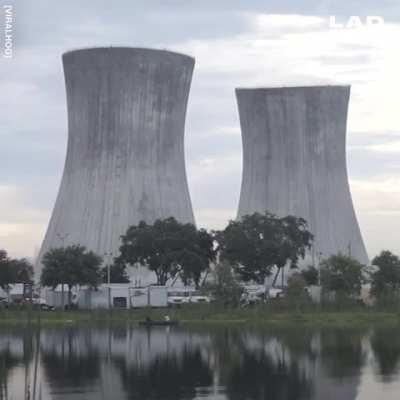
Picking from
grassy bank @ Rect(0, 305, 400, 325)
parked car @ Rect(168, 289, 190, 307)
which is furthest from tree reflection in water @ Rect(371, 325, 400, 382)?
parked car @ Rect(168, 289, 190, 307)

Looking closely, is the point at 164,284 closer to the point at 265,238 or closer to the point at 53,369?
the point at 265,238

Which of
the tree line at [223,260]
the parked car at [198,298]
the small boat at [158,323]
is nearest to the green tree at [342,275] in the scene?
the tree line at [223,260]

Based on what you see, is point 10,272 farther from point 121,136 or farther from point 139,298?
point 121,136

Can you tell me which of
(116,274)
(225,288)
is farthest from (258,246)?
(225,288)

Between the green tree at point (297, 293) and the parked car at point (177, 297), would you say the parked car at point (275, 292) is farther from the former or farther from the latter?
the parked car at point (177, 297)

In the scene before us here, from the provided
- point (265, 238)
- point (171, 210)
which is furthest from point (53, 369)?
point (265, 238)

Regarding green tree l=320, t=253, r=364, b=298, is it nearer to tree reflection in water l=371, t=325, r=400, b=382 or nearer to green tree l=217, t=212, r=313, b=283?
green tree l=217, t=212, r=313, b=283

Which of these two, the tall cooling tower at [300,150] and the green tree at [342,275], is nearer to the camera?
the tall cooling tower at [300,150]
